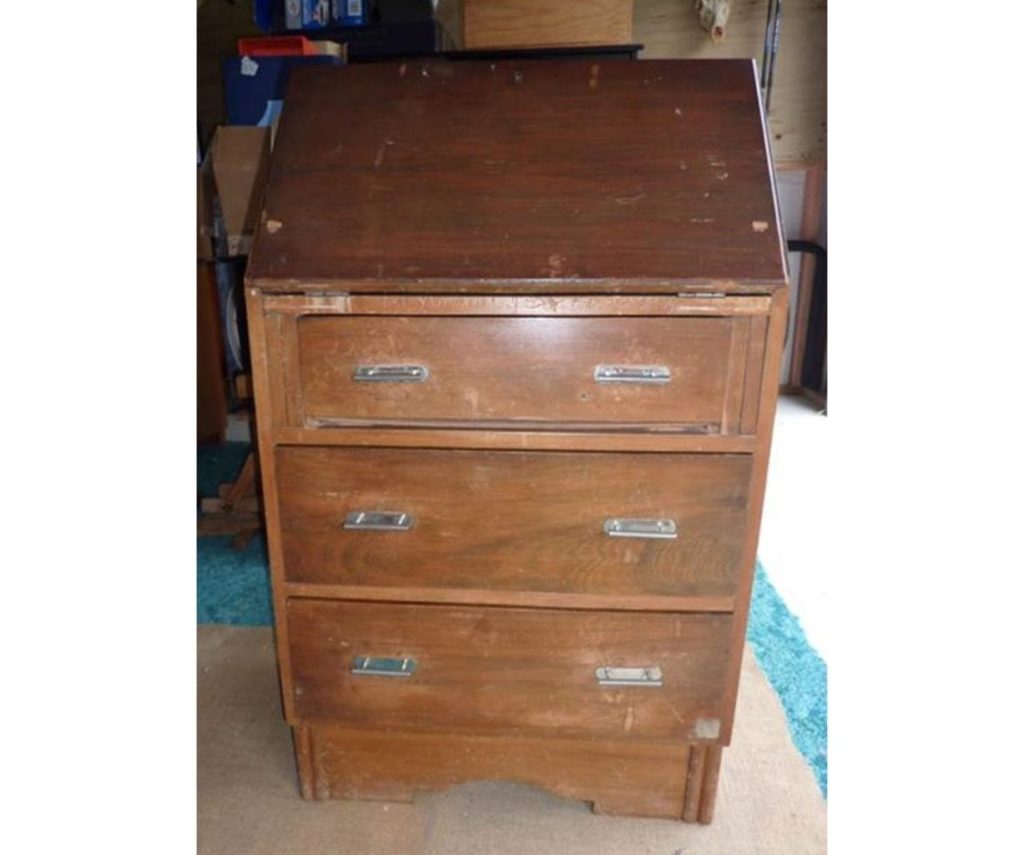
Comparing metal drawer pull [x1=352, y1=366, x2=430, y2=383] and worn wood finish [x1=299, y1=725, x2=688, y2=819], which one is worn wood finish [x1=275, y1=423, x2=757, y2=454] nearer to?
metal drawer pull [x1=352, y1=366, x2=430, y2=383]

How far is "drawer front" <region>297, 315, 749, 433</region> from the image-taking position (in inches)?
38.5

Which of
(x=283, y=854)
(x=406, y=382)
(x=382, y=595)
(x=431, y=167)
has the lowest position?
(x=283, y=854)

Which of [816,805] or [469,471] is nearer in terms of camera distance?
[469,471]

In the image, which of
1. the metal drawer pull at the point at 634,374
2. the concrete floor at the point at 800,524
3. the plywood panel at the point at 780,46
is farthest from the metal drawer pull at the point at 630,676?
the plywood panel at the point at 780,46

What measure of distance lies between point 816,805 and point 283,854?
946mm

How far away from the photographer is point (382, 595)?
1.10 metres

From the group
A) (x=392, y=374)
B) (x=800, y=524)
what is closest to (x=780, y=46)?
(x=800, y=524)

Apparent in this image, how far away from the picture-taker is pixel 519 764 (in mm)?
1210

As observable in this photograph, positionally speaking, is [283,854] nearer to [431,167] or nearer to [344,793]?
[344,793]

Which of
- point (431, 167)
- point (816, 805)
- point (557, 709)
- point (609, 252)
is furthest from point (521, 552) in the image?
point (816, 805)

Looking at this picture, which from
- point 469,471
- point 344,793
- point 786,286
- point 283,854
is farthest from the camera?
point 344,793

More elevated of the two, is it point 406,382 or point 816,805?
point 406,382

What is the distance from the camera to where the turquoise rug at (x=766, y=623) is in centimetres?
144

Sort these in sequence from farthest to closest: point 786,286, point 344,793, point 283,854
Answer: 1. point 344,793
2. point 283,854
3. point 786,286
